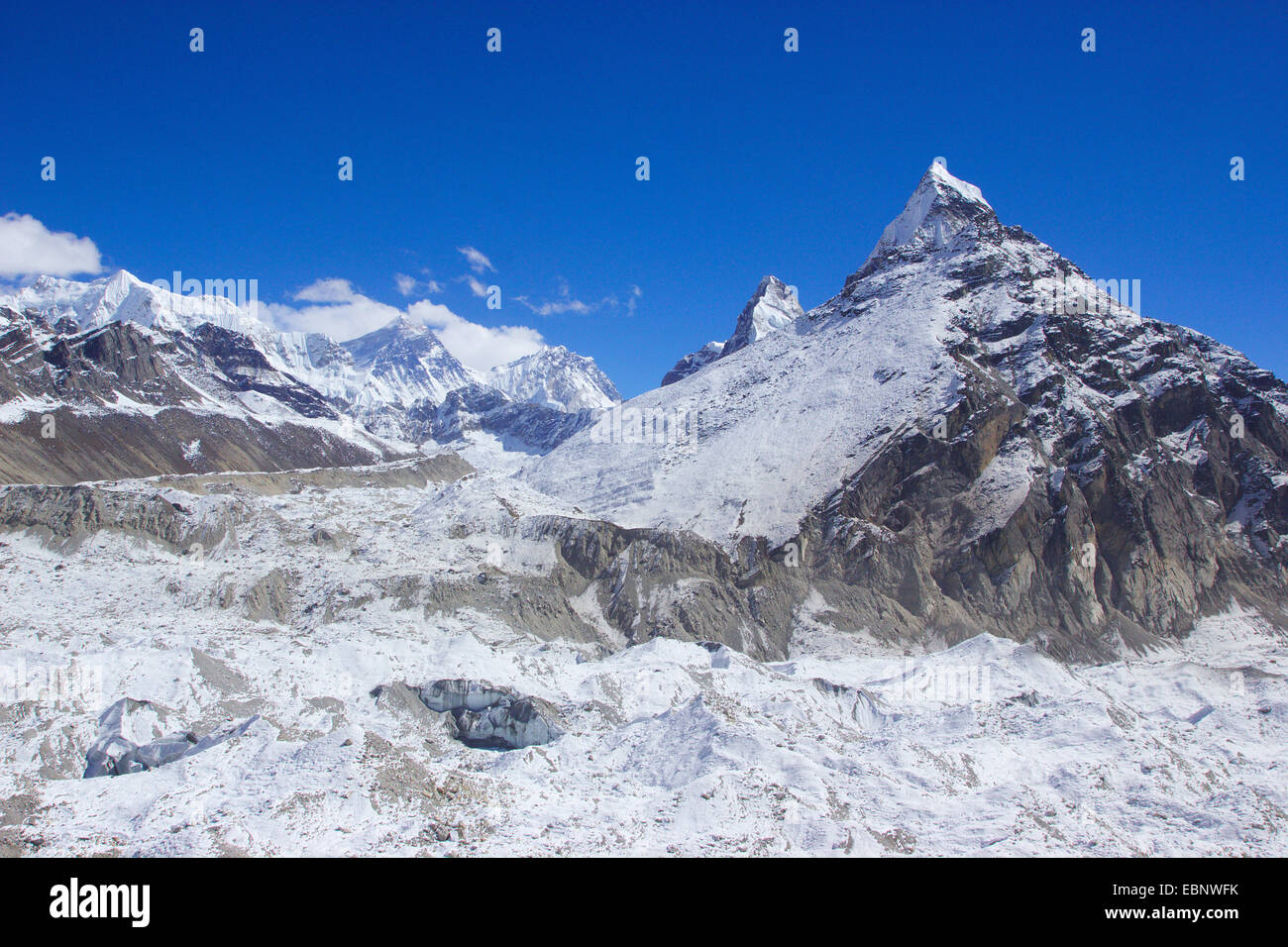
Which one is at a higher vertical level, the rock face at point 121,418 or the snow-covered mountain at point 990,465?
the rock face at point 121,418

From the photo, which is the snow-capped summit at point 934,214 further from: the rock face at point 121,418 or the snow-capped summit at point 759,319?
the rock face at point 121,418

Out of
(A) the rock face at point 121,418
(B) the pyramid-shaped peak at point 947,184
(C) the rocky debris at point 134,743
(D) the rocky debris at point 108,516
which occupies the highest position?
(B) the pyramid-shaped peak at point 947,184

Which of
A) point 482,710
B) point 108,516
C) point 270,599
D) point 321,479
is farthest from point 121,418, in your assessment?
point 482,710

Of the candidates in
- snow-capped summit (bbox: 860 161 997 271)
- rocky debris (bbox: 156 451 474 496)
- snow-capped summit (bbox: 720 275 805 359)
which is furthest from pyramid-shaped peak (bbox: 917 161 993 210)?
rocky debris (bbox: 156 451 474 496)

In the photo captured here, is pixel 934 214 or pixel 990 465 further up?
pixel 934 214

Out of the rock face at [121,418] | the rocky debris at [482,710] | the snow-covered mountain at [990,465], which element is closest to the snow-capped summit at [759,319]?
the snow-covered mountain at [990,465]

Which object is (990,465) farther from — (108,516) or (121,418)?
(121,418)

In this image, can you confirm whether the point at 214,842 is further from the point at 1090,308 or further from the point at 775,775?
the point at 1090,308
